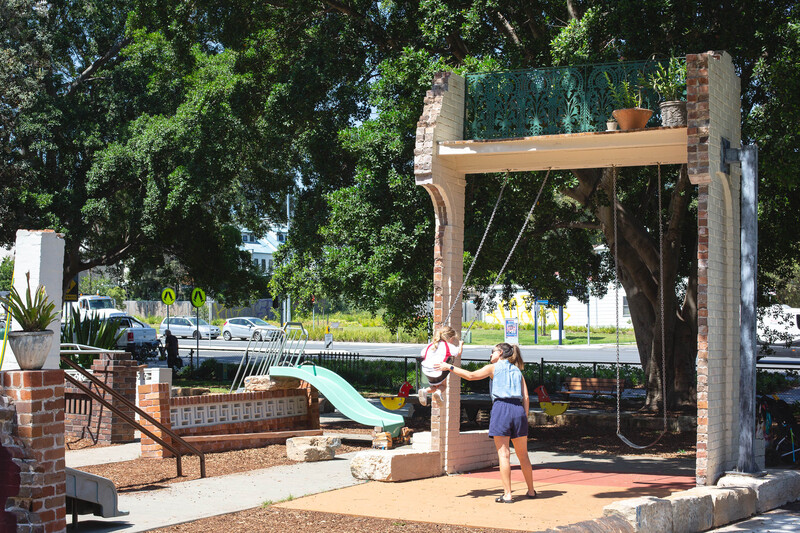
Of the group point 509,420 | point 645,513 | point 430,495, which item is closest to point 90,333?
point 430,495

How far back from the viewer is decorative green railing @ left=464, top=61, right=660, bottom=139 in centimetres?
1042

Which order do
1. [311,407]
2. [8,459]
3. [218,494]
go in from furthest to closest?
[311,407]
[218,494]
[8,459]

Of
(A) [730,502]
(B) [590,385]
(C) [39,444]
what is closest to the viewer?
(C) [39,444]

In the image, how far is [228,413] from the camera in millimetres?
13703

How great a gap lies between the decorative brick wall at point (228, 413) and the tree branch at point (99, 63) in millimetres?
16833

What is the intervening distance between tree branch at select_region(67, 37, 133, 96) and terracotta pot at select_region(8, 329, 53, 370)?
22265 millimetres

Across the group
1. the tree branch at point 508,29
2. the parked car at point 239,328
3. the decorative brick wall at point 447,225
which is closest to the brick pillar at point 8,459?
the decorative brick wall at point 447,225

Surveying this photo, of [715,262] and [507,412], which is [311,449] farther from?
[715,262]

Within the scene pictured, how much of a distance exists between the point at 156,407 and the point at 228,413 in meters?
1.67

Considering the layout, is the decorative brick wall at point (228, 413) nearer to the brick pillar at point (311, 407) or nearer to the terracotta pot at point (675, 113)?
the brick pillar at point (311, 407)

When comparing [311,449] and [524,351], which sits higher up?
[524,351]

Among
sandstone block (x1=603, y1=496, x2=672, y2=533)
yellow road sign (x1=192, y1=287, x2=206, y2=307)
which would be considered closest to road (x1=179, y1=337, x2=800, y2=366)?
yellow road sign (x1=192, y1=287, x2=206, y2=307)

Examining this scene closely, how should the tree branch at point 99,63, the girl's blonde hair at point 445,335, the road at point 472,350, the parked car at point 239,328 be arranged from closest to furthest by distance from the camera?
the girl's blonde hair at point 445,335 → the tree branch at point 99,63 → the road at point 472,350 → the parked car at point 239,328

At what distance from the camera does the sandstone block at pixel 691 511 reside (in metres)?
7.53
